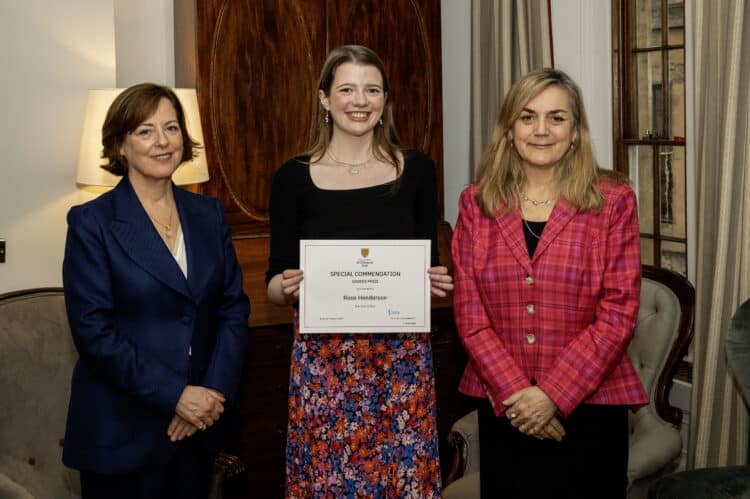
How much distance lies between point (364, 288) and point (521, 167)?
0.55 m

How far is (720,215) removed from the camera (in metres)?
3.15

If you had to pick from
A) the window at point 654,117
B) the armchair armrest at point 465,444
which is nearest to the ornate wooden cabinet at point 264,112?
the armchair armrest at point 465,444

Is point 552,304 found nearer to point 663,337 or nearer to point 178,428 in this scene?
point 663,337

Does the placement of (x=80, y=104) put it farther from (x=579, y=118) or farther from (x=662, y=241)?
(x=662, y=241)

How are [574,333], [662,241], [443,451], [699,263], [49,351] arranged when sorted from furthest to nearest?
[443,451]
[662,241]
[699,263]
[49,351]
[574,333]

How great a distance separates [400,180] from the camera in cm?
257

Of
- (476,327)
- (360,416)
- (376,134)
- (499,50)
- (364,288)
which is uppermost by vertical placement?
(499,50)

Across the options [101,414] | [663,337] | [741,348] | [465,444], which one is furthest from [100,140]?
[741,348]

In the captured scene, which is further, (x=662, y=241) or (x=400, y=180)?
(x=662, y=241)

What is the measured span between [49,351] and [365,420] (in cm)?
113

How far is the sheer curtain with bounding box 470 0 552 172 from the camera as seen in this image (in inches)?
158

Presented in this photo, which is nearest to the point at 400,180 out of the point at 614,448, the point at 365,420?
the point at 365,420

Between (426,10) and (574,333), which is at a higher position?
(426,10)

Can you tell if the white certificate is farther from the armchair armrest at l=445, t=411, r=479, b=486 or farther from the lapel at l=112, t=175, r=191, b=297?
the armchair armrest at l=445, t=411, r=479, b=486
